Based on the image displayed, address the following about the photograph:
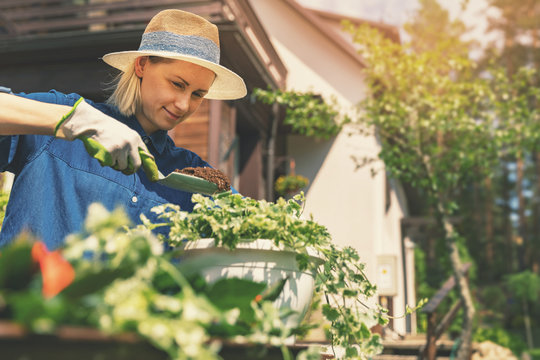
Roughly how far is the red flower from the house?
8.53 feet

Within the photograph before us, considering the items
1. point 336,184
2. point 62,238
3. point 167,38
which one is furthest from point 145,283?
point 336,184

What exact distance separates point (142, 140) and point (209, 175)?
0.89 feet

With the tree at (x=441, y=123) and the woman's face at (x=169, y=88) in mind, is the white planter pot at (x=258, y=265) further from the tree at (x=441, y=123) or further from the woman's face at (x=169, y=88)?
the tree at (x=441, y=123)

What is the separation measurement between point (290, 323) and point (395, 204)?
15369 millimetres

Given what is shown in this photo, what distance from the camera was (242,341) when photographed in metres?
0.72

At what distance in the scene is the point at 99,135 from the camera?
1.04m

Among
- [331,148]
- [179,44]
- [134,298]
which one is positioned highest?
[331,148]

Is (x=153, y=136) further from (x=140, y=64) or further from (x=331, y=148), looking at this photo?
(x=331, y=148)

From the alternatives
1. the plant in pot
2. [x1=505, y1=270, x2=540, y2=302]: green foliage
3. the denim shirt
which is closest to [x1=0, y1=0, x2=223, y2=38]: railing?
the denim shirt

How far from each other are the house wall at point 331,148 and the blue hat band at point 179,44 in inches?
356

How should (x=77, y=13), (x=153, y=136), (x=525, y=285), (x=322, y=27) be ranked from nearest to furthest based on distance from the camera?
1. (x=153, y=136)
2. (x=77, y=13)
3. (x=322, y=27)
4. (x=525, y=285)

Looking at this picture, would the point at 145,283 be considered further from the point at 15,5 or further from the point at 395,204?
the point at 395,204

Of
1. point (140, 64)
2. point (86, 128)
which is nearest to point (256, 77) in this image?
point (140, 64)

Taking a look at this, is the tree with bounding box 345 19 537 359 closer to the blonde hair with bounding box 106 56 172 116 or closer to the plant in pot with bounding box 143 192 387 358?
the blonde hair with bounding box 106 56 172 116
